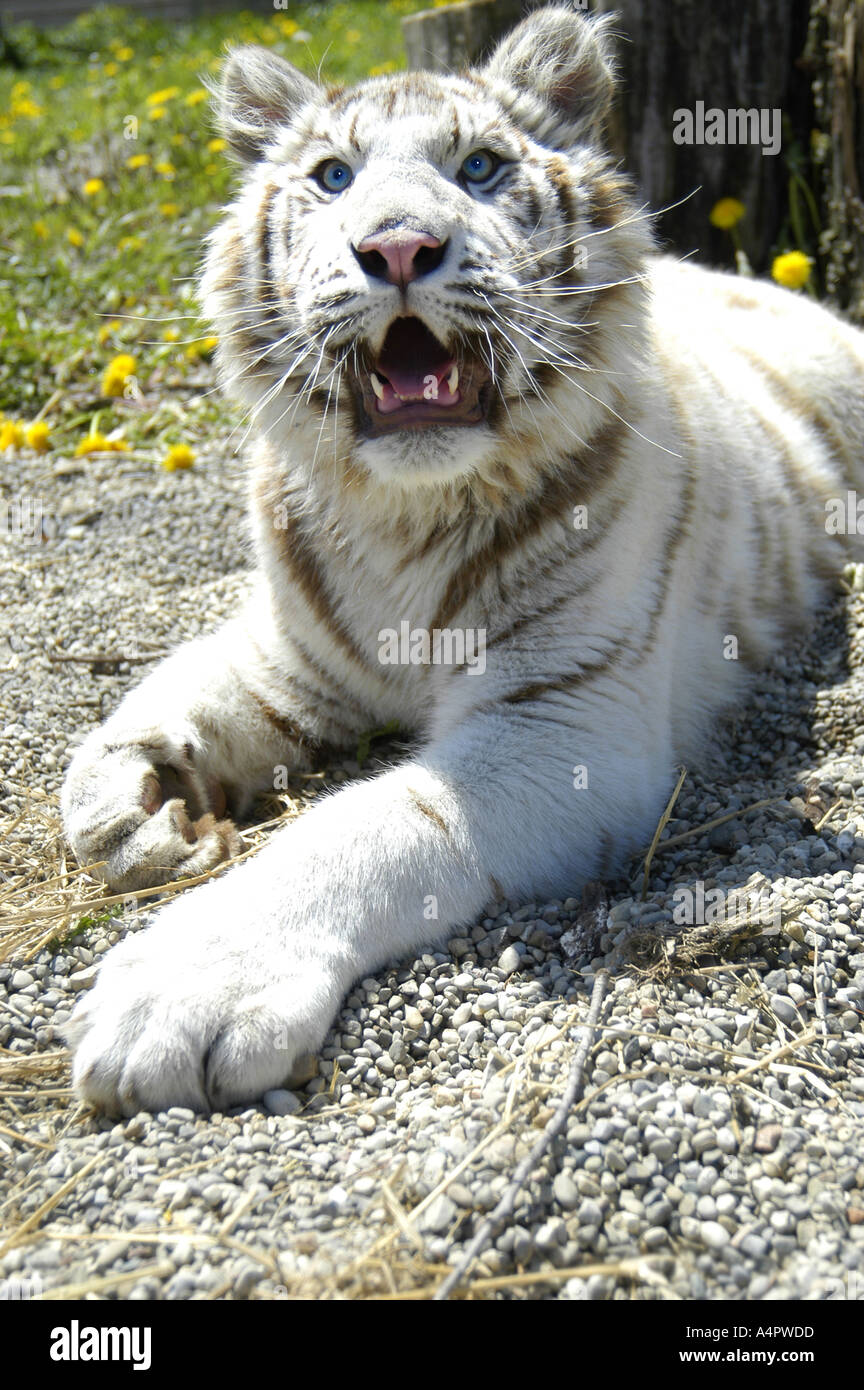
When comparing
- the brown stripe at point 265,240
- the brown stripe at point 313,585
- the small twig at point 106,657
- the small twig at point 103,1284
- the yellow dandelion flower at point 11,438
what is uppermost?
the brown stripe at point 265,240

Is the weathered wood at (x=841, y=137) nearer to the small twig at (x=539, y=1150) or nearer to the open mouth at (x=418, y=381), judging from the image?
the open mouth at (x=418, y=381)

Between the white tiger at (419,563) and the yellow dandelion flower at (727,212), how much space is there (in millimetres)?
1593

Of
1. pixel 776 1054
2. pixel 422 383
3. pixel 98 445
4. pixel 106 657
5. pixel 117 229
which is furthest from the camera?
pixel 117 229

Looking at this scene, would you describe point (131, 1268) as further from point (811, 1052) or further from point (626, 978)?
point (811, 1052)

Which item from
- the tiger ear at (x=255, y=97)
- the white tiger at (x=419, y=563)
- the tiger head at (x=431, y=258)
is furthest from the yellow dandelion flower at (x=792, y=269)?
the tiger ear at (x=255, y=97)

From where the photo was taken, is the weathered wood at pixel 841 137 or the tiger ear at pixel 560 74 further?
the weathered wood at pixel 841 137

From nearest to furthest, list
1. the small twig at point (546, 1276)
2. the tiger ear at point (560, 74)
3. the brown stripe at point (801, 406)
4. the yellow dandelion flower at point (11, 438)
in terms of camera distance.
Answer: the small twig at point (546, 1276) < the tiger ear at point (560, 74) < the brown stripe at point (801, 406) < the yellow dandelion flower at point (11, 438)

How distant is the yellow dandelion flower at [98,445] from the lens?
4.16 meters

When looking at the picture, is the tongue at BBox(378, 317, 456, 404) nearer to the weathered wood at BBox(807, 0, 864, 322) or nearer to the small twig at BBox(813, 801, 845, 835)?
the small twig at BBox(813, 801, 845, 835)

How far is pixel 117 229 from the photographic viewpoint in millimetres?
5551

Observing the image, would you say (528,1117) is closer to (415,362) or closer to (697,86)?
(415,362)

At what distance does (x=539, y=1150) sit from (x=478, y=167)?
6.49ft

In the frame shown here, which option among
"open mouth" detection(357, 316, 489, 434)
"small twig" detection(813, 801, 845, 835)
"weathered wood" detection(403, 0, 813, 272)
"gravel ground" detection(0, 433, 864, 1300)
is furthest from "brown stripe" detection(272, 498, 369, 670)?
"weathered wood" detection(403, 0, 813, 272)

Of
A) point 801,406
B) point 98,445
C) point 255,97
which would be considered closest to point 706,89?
point 801,406
